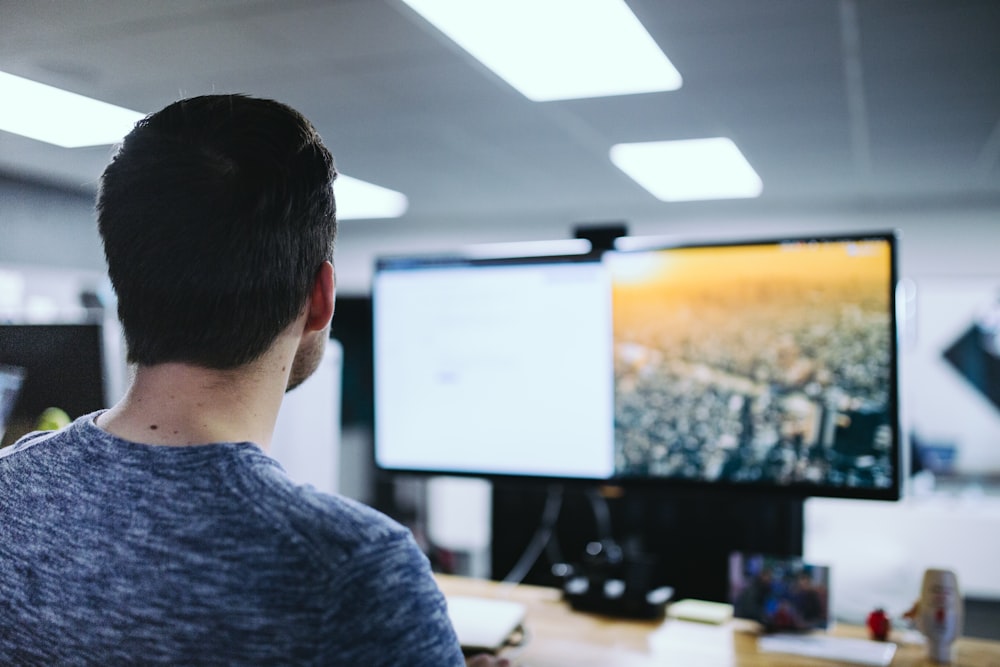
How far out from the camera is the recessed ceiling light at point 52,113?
41.3 inches

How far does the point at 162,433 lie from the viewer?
65 centimetres

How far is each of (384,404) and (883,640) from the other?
0.96 meters

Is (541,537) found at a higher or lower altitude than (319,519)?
lower

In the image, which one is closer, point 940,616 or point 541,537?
point 940,616

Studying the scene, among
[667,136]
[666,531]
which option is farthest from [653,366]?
[667,136]

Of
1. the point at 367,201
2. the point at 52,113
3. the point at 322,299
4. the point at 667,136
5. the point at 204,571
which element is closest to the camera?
the point at 204,571

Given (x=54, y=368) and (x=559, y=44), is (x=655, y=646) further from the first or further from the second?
(x=559, y=44)

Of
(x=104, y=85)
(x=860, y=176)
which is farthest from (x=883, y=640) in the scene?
(x=860, y=176)

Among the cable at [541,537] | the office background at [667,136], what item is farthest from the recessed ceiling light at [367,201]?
the cable at [541,537]

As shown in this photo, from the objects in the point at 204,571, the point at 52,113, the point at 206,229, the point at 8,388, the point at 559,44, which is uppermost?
the point at 559,44

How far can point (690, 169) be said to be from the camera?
4.84 metres

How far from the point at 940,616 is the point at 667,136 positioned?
3042 millimetres

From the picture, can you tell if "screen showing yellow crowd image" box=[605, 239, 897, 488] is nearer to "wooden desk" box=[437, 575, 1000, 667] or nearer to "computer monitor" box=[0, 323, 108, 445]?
"wooden desk" box=[437, 575, 1000, 667]

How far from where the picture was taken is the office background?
1156 millimetres
